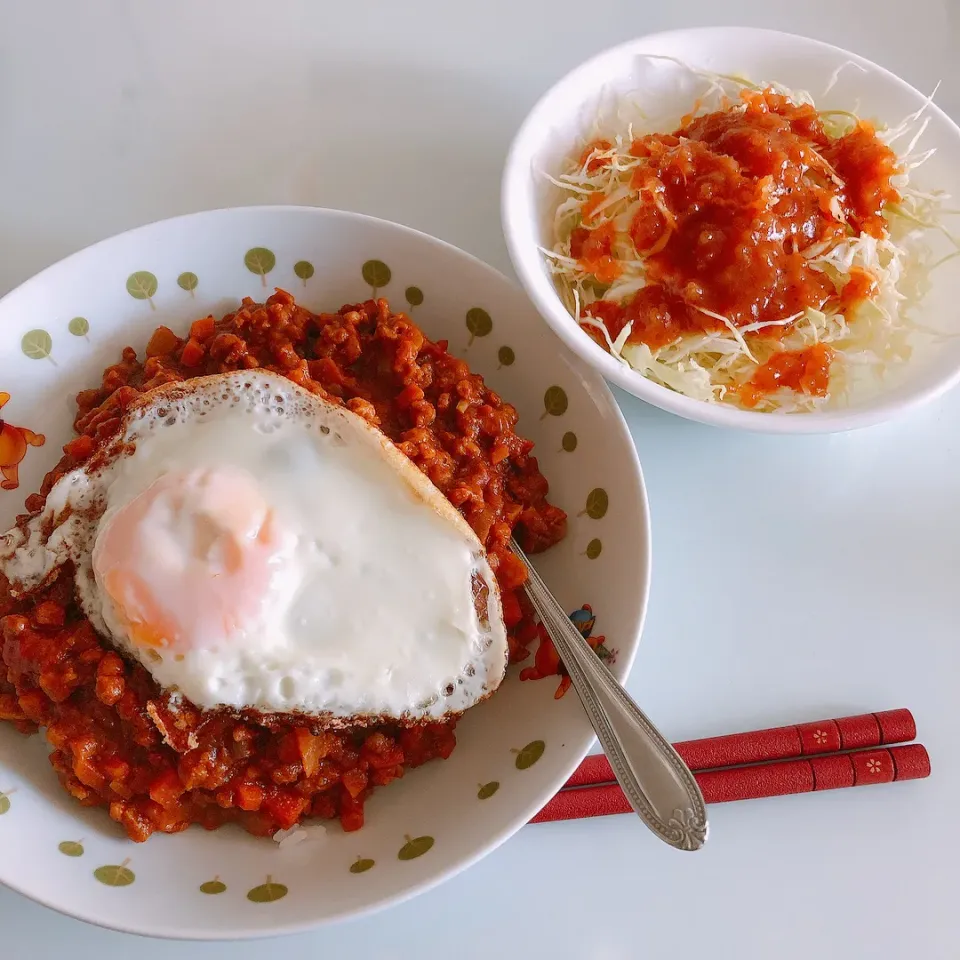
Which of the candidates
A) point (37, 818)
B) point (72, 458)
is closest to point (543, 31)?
point (72, 458)

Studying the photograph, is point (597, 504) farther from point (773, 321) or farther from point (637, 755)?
point (773, 321)

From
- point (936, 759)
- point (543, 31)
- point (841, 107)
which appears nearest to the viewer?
point (936, 759)

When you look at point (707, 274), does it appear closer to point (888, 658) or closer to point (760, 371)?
point (760, 371)

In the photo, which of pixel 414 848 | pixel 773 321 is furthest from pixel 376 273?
pixel 414 848

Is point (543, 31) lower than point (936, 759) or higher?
higher

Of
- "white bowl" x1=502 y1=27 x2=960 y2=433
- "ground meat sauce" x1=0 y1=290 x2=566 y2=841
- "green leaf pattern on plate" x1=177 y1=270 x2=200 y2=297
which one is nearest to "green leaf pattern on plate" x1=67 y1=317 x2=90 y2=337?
"ground meat sauce" x1=0 y1=290 x2=566 y2=841

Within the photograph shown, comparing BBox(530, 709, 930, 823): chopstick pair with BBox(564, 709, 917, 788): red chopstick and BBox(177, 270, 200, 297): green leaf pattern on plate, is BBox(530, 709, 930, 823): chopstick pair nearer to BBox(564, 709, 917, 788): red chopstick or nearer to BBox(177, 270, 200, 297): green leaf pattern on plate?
BBox(564, 709, 917, 788): red chopstick

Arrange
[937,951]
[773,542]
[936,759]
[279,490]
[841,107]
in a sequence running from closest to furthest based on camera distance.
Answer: [279,490], [937,951], [936,759], [773,542], [841,107]
